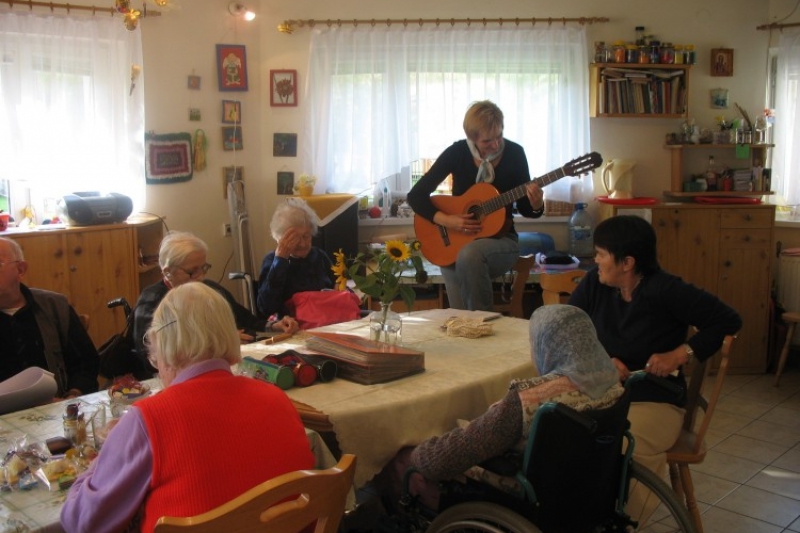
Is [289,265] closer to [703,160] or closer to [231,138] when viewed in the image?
[231,138]

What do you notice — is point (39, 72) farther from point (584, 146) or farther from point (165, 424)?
point (165, 424)

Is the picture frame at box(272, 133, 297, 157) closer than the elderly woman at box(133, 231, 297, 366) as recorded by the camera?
No

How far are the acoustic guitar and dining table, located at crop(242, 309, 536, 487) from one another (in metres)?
1.11

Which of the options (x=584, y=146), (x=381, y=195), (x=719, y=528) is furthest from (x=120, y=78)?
(x=719, y=528)

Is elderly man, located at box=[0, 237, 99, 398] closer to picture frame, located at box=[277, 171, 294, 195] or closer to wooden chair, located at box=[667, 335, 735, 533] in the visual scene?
wooden chair, located at box=[667, 335, 735, 533]

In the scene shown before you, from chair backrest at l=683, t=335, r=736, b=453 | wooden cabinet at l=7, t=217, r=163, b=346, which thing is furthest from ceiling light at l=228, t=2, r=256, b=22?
chair backrest at l=683, t=335, r=736, b=453

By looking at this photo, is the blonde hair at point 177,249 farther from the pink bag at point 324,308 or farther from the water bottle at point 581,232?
the water bottle at point 581,232

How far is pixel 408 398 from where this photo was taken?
2.17 metres

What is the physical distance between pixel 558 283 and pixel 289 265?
5.55 ft

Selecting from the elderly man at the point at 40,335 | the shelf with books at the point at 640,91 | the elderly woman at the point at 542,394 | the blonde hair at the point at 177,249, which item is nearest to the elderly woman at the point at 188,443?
the elderly woman at the point at 542,394

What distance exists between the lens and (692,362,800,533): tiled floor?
3.02m

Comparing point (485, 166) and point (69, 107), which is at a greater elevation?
point (69, 107)

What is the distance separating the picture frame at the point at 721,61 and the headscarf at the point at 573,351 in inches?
157

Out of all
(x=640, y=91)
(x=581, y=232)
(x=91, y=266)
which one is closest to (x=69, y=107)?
(x=91, y=266)
